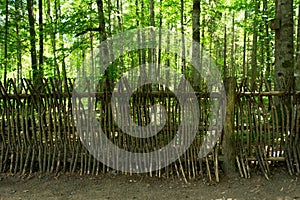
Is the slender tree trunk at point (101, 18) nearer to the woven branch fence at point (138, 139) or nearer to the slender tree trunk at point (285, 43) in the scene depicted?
the woven branch fence at point (138, 139)

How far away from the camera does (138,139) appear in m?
3.86

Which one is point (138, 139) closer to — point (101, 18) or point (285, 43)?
point (285, 43)

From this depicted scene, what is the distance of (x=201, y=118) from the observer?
377 cm

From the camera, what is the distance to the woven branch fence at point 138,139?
372 cm

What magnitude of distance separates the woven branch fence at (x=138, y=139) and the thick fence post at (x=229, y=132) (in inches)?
2.1

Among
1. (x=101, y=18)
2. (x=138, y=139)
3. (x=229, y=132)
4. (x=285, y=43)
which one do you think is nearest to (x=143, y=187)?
(x=138, y=139)

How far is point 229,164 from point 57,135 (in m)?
2.32

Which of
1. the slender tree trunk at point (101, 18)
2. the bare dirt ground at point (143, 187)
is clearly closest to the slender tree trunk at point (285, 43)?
the bare dirt ground at point (143, 187)

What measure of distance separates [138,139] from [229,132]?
1.18m

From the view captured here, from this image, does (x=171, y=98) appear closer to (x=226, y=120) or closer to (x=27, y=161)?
(x=226, y=120)

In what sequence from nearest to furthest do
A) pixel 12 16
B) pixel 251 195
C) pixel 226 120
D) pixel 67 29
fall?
pixel 251 195 → pixel 226 120 → pixel 67 29 → pixel 12 16

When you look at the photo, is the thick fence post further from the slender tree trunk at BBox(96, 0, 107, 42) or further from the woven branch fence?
the slender tree trunk at BBox(96, 0, 107, 42)

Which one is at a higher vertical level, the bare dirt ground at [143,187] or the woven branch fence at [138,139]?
the woven branch fence at [138,139]

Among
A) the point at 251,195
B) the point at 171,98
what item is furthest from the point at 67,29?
the point at 251,195
